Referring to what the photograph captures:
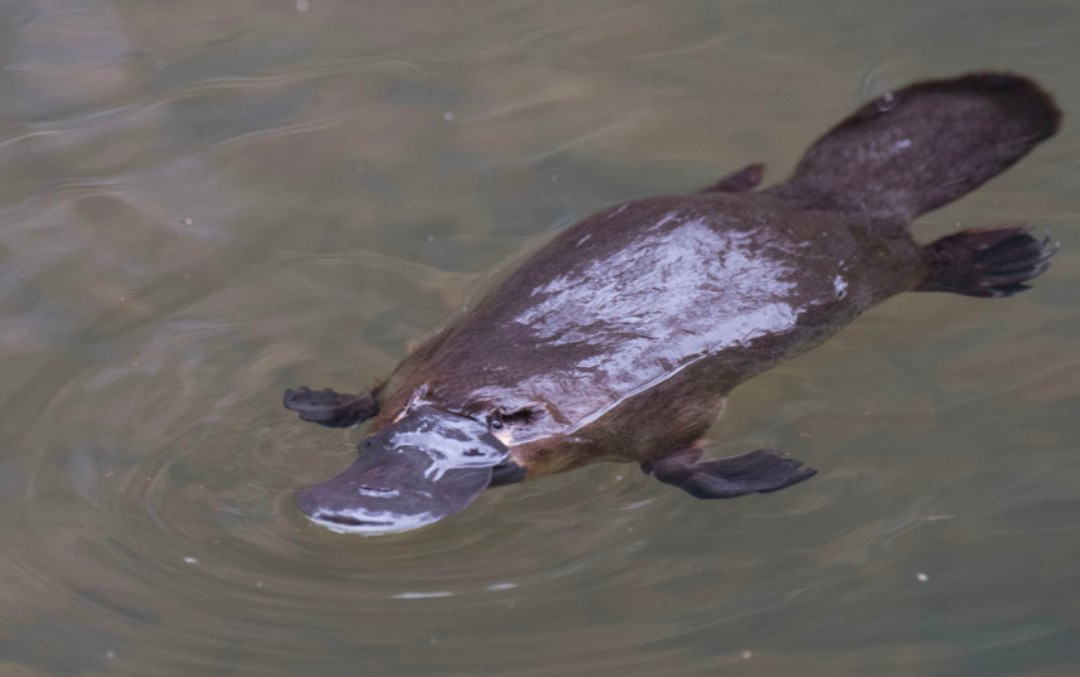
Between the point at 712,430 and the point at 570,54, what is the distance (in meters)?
1.82

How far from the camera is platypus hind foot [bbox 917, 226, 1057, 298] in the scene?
354 cm

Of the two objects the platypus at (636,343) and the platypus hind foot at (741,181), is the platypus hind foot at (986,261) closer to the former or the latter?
the platypus at (636,343)

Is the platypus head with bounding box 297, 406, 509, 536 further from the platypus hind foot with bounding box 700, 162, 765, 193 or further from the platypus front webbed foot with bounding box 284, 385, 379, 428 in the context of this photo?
the platypus hind foot with bounding box 700, 162, 765, 193

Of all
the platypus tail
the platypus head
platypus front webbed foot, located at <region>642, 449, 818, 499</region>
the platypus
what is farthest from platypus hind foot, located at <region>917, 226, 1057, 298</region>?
the platypus head

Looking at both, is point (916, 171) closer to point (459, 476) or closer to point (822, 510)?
point (822, 510)

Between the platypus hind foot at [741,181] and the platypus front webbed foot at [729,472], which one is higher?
the platypus hind foot at [741,181]

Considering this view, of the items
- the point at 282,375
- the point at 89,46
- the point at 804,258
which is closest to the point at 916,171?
the point at 804,258

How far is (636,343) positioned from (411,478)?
1.87 feet

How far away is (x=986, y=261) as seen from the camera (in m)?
3.58

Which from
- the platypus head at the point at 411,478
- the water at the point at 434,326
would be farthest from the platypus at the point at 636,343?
the water at the point at 434,326

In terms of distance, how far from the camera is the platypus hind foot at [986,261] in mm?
3535

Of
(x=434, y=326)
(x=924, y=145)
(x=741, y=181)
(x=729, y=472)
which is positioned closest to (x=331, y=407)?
(x=434, y=326)

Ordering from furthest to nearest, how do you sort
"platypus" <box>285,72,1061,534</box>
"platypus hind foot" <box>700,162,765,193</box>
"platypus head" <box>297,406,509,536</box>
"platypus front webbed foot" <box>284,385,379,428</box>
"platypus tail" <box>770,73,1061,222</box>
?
"platypus hind foot" <box>700,162,765,193</box>
"platypus tail" <box>770,73,1061,222</box>
"platypus front webbed foot" <box>284,385,379,428</box>
"platypus" <box>285,72,1061,534</box>
"platypus head" <box>297,406,509,536</box>

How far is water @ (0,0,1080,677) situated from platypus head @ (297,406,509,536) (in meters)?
0.27
